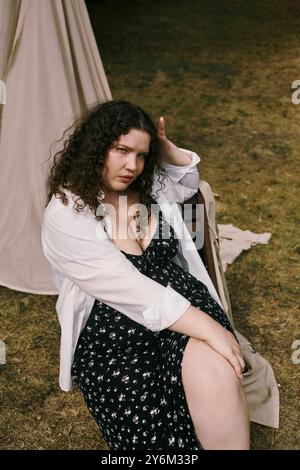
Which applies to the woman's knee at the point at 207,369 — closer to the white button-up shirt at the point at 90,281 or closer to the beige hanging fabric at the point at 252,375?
the white button-up shirt at the point at 90,281

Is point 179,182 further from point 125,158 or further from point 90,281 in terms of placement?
point 90,281

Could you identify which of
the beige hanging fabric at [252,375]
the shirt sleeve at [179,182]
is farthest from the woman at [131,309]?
the beige hanging fabric at [252,375]

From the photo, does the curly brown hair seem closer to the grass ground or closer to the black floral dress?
the black floral dress

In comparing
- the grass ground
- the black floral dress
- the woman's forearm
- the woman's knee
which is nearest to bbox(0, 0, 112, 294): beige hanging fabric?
the grass ground

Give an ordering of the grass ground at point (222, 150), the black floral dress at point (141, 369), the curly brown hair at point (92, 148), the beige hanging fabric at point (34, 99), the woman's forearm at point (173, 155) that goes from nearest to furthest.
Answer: the black floral dress at point (141, 369) → the curly brown hair at point (92, 148) → the woman's forearm at point (173, 155) → the grass ground at point (222, 150) → the beige hanging fabric at point (34, 99)

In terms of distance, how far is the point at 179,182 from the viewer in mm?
2947

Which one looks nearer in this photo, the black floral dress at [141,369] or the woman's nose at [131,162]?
the black floral dress at [141,369]

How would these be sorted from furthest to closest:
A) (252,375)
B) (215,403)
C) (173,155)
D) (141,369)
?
(252,375), (173,155), (141,369), (215,403)

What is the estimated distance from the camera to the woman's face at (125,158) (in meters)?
A: 2.45

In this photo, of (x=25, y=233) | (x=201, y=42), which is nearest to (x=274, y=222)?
(x=25, y=233)

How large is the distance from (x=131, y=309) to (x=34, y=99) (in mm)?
1724

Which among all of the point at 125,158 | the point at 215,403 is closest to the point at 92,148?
the point at 125,158

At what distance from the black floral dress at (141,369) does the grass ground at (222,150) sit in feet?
2.26

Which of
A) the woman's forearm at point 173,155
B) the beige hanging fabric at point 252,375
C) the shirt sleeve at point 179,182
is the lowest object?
the beige hanging fabric at point 252,375
